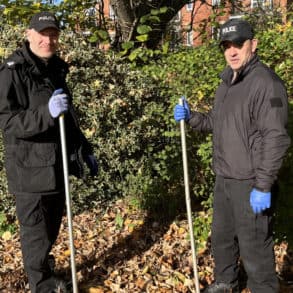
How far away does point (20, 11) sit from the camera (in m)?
6.14

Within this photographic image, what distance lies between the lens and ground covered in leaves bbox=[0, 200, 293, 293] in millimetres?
4059

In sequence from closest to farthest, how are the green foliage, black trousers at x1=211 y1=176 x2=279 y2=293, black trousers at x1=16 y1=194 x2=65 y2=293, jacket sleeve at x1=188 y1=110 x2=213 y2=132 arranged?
black trousers at x1=211 y1=176 x2=279 y2=293
black trousers at x1=16 y1=194 x2=65 y2=293
jacket sleeve at x1=188 y1=110 x2=213 y2=132
the green foliage

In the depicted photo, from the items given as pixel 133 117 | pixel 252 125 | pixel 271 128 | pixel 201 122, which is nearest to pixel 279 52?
pixel 133 117

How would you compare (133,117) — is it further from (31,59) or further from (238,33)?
(238,33)

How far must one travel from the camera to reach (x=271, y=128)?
280cm

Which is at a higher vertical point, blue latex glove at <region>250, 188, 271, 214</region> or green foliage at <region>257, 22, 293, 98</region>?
green foliage at <region>257, 22, 293, 98</region>

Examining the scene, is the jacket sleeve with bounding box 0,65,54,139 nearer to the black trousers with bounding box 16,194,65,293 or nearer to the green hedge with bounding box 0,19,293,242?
the black trousers with bounding box 16,194,65,293

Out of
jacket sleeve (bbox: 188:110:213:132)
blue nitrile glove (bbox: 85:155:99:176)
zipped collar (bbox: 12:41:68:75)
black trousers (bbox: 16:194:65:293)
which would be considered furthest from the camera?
blue nitrile glove (bbox: 85:155:99:176)

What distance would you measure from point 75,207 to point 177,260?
1726mm

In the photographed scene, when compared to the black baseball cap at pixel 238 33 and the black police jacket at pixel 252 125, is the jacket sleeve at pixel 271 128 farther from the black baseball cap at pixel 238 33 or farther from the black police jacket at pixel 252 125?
the black baseball cap at pixel 238 33

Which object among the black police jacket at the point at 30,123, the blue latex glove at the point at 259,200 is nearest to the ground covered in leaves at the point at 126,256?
the black police jacket at the point at 30,123

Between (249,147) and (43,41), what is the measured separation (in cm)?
177

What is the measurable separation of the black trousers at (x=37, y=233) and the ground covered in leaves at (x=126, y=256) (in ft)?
1.81

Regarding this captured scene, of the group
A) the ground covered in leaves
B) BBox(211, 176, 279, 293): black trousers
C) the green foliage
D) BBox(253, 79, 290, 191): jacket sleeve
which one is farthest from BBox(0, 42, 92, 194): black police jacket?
the green foliage
